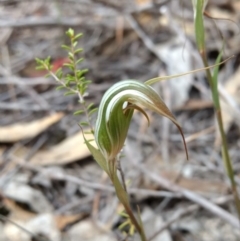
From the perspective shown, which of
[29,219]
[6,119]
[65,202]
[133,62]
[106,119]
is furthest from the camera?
[133,62]

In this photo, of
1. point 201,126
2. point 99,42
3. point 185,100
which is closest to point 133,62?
point 99,42

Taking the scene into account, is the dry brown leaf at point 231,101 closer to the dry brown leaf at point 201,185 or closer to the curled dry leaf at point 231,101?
the curled dry leaf at point 231,101

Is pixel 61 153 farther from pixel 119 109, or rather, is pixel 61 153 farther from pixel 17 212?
pixel 119 109

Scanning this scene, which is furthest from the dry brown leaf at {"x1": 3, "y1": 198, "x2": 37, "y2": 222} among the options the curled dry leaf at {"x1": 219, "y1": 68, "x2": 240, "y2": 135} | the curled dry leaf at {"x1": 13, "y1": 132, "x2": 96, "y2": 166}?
the curled dry leaf at {"x1": 219, "y1": 68, "x2": 240, "y2": 135}

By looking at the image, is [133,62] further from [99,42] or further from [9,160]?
[9,160]

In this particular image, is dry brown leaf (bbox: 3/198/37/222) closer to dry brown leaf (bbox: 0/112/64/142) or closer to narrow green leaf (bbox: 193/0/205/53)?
dry brown leaf (bbox: 0/112/64/142)

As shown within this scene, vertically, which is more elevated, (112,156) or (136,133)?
(112,156)

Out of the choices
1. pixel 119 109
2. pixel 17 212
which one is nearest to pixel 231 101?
pixel 17 212
